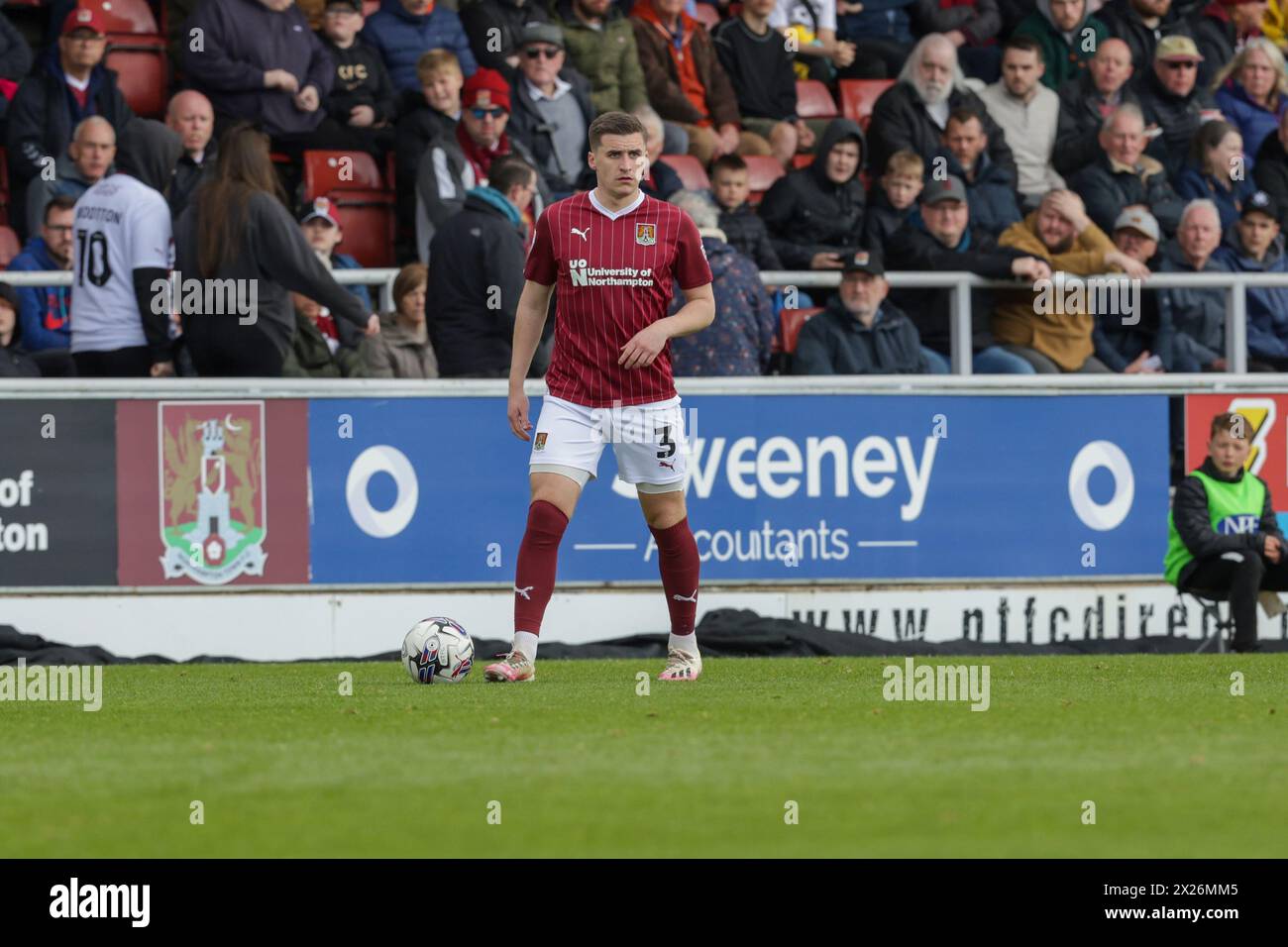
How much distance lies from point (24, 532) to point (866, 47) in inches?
352

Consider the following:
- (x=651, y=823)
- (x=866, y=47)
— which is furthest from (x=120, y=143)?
(x=651, y=823)

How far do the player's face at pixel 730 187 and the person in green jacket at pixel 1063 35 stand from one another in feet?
13.4

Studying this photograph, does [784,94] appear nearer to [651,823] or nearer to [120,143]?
[120,143]

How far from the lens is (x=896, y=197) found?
1530 centimetres

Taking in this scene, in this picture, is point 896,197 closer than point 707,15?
Yes

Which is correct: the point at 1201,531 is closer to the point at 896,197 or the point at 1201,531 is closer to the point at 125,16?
the point at 896,197

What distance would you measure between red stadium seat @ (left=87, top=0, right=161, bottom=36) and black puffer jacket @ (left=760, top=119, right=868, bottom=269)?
4657mm

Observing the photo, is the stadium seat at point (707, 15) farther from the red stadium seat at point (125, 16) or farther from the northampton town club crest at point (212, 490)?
the northampton town club crest at point (212, 490)

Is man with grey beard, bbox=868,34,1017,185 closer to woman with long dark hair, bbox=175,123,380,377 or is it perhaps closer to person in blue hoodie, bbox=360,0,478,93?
person in blue hoodie, bbox=360,0,478,93

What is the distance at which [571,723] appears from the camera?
25.0ft

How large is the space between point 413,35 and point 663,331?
24.9 feet

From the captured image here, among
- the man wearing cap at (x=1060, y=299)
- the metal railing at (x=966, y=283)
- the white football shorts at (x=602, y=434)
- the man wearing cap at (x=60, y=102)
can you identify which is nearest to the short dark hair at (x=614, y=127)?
the white football shorts at (x=602, y=434)

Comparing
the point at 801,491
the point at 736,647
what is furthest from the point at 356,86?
the point at 736,647

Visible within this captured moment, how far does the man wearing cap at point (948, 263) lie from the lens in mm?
14258
